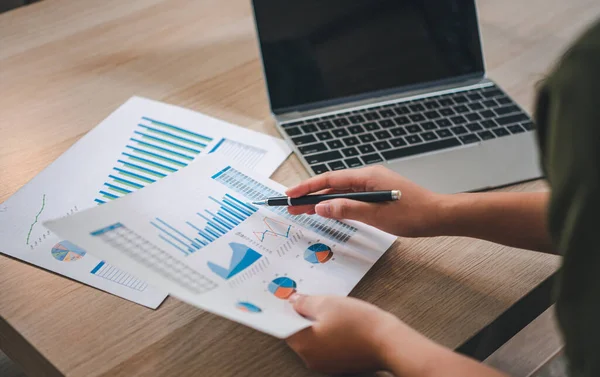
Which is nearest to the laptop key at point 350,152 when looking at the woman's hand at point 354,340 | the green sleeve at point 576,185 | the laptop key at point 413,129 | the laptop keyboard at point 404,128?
the laptop keyboard at point 404,128

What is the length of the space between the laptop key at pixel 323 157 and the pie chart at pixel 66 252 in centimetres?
34

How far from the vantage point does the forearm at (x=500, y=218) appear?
76 cm

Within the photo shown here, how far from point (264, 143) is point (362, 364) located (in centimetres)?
43

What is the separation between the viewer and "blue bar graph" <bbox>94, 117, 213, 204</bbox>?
860 millimetres

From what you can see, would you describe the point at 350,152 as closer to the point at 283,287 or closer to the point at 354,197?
the point at 354,197

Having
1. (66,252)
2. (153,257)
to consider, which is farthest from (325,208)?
(66,252)

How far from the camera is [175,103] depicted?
1.04 m

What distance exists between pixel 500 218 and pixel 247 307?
341 millimetres

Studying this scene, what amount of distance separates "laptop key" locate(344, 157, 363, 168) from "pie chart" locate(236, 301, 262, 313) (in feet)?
1.05

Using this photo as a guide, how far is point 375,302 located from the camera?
2.33ft

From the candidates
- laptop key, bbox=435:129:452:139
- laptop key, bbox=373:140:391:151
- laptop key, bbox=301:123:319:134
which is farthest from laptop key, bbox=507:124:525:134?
laptop key, bbox=301:123:319:134

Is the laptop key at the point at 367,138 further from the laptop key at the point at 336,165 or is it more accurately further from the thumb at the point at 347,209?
the thumb at the point at 347,209

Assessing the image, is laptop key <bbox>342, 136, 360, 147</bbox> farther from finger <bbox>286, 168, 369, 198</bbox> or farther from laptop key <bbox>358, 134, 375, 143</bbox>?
finger <bbox>286, 168, 369, 198</bbox>

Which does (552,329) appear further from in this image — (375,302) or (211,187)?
(211,187)
